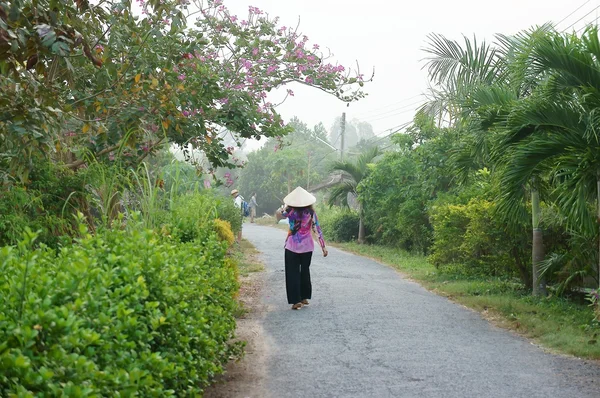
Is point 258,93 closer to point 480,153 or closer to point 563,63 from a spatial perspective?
point 480,153

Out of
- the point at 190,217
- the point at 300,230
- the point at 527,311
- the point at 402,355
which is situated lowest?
the point at 527,311

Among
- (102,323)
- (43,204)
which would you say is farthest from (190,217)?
(102,323)

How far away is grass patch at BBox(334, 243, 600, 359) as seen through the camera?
8.57 meters

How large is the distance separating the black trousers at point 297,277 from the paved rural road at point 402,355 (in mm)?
219

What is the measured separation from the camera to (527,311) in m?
10.8

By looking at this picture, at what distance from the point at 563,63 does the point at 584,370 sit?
3.81 metres

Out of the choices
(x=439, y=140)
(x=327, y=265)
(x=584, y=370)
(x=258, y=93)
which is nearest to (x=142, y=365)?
(x=584, y=370)

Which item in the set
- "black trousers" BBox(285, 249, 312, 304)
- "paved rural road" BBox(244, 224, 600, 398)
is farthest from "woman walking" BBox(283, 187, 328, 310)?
"paved rural road" BBox(244, 224, 600, 398)

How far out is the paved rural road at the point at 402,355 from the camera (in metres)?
6.41

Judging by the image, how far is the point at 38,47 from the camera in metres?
5.73

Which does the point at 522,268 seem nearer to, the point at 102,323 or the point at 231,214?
the point at 231,214

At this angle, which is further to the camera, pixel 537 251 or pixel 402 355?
pixel 537 251

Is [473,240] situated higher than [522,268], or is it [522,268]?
[473,240]

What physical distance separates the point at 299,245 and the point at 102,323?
7.55 meters
